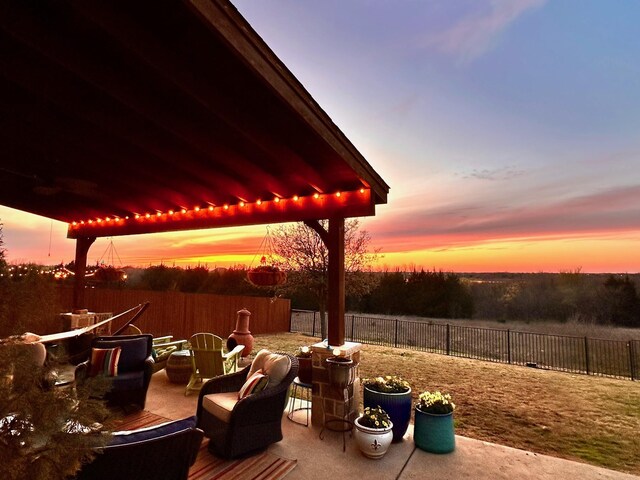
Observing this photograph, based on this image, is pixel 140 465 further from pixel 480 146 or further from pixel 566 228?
pixel 566 228

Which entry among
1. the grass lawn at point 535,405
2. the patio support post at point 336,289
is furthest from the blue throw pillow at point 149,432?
the grass lawn at point 535,405

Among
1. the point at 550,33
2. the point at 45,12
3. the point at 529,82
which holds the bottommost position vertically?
the point at 45,12

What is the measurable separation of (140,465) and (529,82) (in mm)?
6803

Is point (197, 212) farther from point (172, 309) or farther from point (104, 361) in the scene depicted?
point (172, 309)

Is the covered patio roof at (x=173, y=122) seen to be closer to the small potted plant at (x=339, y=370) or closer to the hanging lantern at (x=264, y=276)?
the small potted plant at (x=339, y=370)

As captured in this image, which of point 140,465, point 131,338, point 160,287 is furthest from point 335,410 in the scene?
point 160,287

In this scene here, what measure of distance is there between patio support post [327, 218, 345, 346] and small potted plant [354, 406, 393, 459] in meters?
1.02

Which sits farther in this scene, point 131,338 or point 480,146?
point 480,146

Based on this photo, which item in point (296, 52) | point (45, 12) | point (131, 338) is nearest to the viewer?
point (45, 12)

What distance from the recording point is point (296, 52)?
5441 mm

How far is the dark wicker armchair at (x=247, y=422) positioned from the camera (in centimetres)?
312

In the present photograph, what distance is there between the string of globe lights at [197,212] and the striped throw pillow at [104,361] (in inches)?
97.2

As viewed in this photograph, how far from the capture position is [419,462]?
130 inches

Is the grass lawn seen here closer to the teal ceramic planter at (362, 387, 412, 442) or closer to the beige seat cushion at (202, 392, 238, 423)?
the teal ceramic planter at (362, 387, 412, 442)
